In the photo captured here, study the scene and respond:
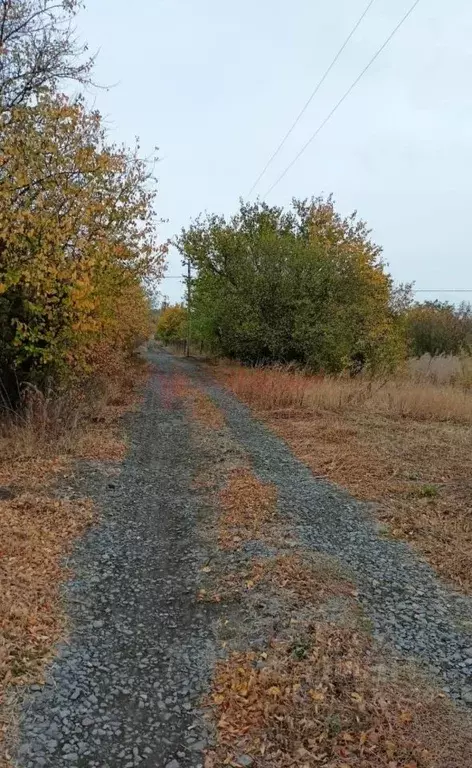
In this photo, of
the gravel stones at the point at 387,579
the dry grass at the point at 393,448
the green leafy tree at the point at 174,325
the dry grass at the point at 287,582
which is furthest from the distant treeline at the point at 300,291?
the green leafy tree at the point at 174,325

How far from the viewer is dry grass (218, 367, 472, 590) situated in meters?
5.64

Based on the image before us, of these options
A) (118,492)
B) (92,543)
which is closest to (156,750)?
(92,543)

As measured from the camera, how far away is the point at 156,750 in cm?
268

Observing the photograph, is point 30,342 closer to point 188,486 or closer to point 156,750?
point 188,486

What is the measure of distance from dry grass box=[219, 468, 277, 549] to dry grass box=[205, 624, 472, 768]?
190cm

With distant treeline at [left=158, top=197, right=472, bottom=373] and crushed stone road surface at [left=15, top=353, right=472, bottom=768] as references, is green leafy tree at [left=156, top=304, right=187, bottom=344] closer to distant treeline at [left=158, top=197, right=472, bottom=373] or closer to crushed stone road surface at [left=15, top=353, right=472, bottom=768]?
distant treeline at [left=158, top=197, right=472, bottom=373]

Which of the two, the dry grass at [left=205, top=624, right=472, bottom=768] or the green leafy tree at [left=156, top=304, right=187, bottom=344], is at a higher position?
the green leafy tree at [left=156, top=304, right=187, bottom=344]

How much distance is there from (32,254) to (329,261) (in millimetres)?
13434

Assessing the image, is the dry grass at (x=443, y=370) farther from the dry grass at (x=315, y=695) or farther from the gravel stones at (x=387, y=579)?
the dry grass at (x=315, y=695)

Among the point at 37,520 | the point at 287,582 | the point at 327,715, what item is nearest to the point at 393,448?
the point at 287,582

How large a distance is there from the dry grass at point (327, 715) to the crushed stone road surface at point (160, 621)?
0.18m

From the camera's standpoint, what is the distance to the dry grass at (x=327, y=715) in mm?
2609

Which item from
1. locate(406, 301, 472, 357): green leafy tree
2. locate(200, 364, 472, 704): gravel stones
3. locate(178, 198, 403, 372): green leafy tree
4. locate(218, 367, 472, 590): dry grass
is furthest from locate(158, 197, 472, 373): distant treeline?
locate(200, 364, 472, 704): gravel stones

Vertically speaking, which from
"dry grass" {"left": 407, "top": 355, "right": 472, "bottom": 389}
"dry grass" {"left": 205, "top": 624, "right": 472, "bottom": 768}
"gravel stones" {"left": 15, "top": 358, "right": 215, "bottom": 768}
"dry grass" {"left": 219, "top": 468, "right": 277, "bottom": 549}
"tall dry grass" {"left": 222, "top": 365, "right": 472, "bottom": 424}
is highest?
"dry grass" {"left": 407, "top": 355, "right": 472, "bottom": 389}
